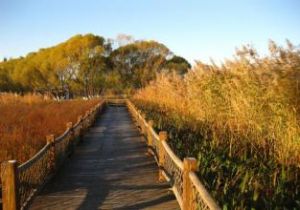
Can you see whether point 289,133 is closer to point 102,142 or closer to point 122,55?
point 102,142

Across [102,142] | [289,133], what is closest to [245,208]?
[289,133]

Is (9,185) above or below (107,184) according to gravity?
above

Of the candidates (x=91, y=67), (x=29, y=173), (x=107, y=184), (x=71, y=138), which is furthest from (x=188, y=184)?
(x=91, y=67)

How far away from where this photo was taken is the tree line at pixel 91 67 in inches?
2611

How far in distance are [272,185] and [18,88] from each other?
238 feet

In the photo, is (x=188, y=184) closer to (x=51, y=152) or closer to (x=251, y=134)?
(x=251, y=134)

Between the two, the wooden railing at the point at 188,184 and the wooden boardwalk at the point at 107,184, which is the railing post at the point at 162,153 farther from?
the wooden boardwalk at the point at 107,184

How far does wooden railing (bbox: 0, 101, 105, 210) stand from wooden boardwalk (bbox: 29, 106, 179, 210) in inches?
7.7

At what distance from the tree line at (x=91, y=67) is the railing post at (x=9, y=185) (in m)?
58.2

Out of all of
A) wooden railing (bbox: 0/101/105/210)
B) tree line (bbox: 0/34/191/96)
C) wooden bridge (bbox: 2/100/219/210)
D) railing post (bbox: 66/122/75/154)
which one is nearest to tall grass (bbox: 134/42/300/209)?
wooden bridge (bbox: 2/100/219/210)

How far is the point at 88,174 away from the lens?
27.8 feet

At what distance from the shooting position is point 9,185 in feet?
17.4

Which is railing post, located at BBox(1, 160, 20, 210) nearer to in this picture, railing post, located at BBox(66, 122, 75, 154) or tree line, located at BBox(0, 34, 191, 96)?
railing post, located at BBox(66, 122, 75, 154)

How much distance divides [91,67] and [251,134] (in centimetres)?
6012
